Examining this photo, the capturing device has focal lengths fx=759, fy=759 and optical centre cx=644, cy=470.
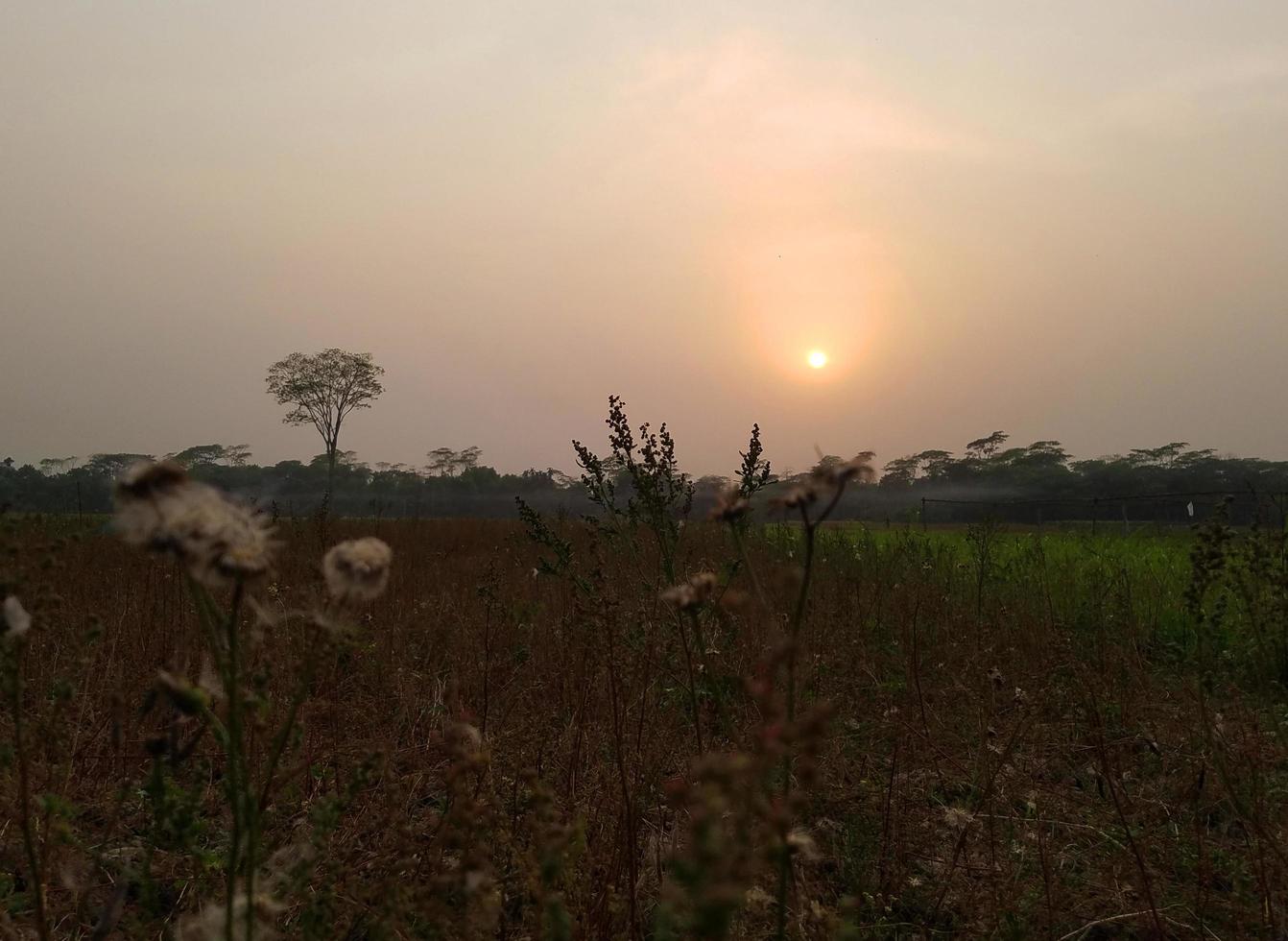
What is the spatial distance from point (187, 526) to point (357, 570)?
21 cm

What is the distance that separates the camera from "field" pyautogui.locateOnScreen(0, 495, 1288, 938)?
113cm

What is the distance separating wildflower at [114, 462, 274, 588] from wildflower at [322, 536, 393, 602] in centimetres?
Result: 10

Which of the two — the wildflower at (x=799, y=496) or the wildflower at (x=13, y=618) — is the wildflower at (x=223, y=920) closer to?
the wildflower at (x=13, y=618)

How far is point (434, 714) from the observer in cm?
401

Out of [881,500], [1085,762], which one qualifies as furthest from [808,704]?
[881,500]

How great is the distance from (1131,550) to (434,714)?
11.9 metres

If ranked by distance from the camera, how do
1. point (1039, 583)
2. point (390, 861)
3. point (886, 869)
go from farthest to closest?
point (1039, 583) → point (886, 869) → point (390, 861)

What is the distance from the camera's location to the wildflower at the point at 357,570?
1.02 m

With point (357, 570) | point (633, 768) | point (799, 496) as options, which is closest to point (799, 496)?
point (799, 496)

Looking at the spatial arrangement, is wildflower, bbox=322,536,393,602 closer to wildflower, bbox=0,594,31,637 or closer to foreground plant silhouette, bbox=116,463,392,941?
foreground plant silhouette, bbox=116,463,392,941

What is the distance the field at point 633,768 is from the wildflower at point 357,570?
0.08m

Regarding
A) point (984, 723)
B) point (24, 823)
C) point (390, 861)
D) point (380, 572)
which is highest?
point (380, 572)

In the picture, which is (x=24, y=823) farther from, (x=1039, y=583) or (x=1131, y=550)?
(x=1131, y=550)

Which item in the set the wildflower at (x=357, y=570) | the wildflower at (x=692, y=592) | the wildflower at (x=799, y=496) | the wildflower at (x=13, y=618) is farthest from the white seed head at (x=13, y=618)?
the wildflower at (x=799, y=496)
